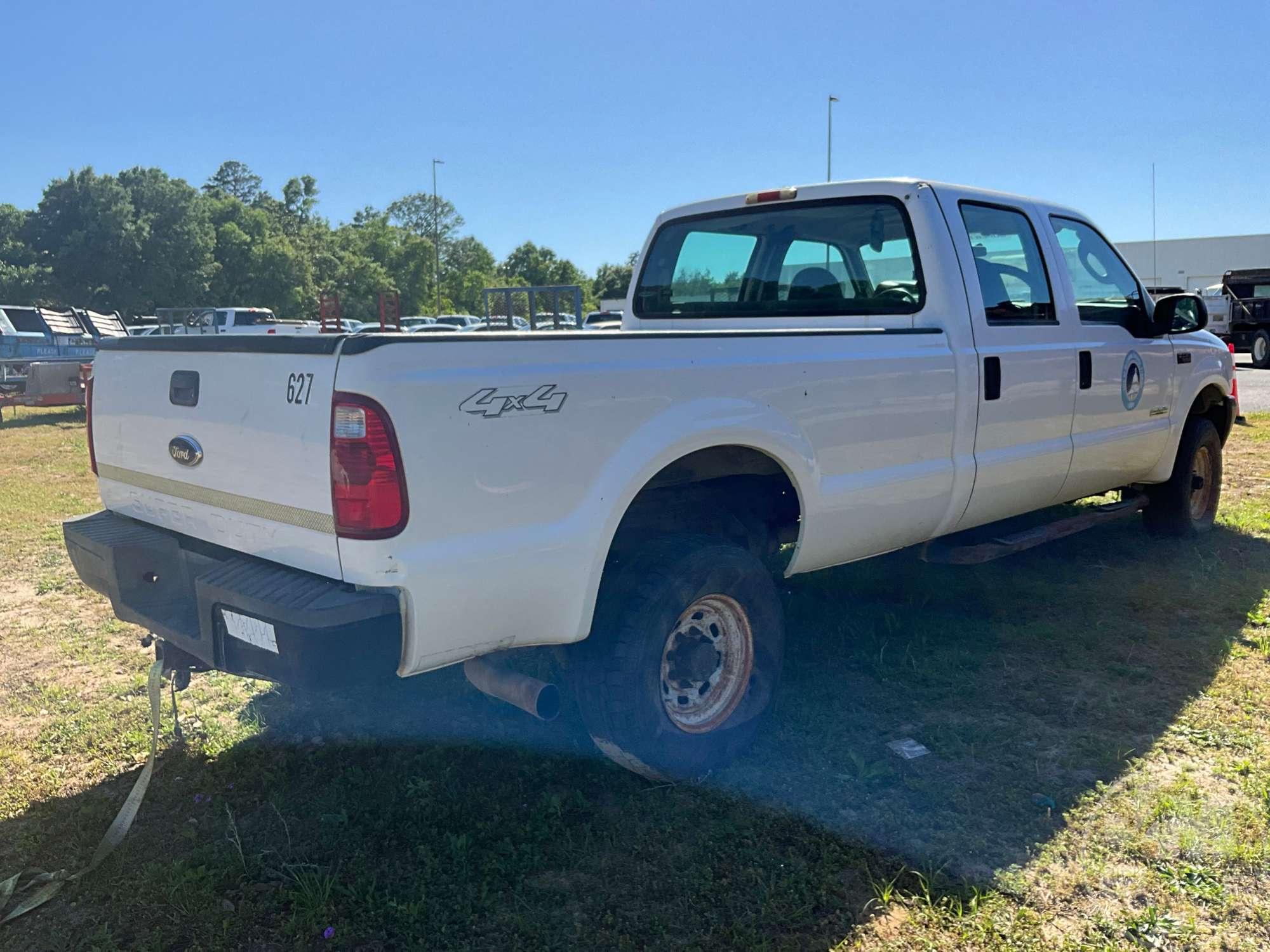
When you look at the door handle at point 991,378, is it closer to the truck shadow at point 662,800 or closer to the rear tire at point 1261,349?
the truck shadow at point 662,800

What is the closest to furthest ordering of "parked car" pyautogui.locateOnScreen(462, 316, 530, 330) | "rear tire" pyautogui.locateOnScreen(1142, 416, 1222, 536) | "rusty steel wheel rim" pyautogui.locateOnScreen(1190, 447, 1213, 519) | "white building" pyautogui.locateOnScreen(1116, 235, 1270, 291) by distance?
"rear tire" pyautogui.locateOnScreen(1142, 416, 1222, 536) < "rusty steel wheel rim" pyautogui.locateOnScreen(1190, 447, 1213, 519) < "parked car" pyautogui.locateOnScreen(462, 316, 530, 330) < "white building" pyautogui.locateOnScreen(1116, 235, 1270, 291)

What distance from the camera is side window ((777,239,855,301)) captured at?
4598mm

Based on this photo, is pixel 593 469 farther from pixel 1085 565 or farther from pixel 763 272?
pixel 1085 565

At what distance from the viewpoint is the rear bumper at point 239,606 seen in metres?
2.64

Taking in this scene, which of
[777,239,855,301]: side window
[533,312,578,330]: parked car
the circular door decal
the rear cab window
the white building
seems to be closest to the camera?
the rear cab window

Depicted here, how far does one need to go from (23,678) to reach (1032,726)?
13.7 feet

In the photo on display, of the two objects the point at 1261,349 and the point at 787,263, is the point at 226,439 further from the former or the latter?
the point at 1261,349

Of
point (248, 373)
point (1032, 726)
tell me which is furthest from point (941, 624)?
point (248, 373)

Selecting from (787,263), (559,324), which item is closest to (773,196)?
(787,263)

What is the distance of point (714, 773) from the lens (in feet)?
11.4

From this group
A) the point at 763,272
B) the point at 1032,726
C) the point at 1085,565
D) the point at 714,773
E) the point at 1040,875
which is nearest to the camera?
the point at 1040,875

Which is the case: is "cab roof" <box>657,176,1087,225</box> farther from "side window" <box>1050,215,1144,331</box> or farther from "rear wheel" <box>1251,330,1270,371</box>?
"rear wheel" <box>1251,330,1270,371</box>

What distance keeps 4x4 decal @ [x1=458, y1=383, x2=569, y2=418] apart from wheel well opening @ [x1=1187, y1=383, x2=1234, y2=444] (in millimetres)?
4728

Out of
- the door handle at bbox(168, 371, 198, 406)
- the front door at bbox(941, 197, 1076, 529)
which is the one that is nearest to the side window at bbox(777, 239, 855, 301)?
the front door at bbox(941, 197, 1076, 529)
